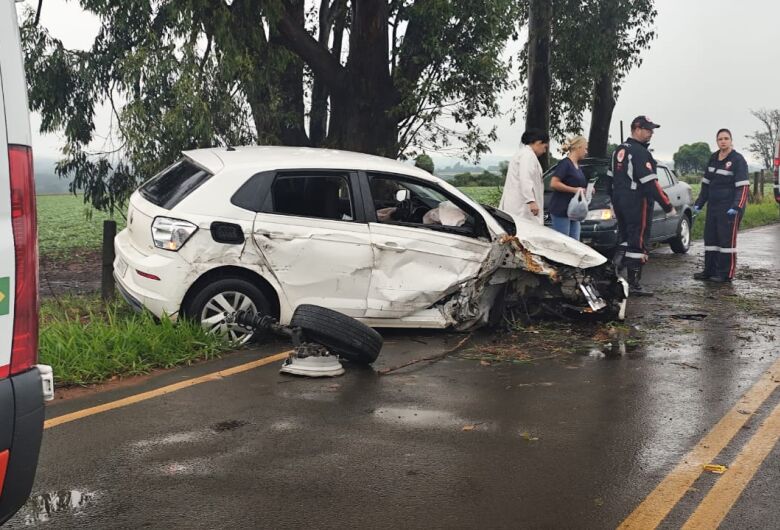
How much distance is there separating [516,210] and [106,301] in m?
4.38

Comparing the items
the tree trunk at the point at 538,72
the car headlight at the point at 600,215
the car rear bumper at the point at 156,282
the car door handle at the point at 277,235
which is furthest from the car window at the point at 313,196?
the tree trunk at the point at 538,72

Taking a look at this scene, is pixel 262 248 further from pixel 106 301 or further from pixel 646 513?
pixel 646 513

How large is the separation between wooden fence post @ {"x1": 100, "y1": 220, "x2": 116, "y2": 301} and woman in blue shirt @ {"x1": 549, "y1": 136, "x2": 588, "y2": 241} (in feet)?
15.5

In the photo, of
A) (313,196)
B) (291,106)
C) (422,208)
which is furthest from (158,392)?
(291,106)

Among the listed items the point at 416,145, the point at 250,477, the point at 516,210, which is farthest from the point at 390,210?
the point at 416,145

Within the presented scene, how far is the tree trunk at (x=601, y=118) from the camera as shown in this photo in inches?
882

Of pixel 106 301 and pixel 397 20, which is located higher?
pixel 397 20

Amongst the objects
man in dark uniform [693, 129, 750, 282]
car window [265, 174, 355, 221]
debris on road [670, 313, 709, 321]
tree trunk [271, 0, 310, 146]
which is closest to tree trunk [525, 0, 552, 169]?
tree trunk [271, 0, 310, 146]

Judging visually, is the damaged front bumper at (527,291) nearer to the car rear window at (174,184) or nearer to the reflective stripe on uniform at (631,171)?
A: the car rear window at (174,184)

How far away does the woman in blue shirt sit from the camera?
10.5m

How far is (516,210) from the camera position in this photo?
1004cm

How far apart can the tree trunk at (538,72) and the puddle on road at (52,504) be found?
15.1 metres

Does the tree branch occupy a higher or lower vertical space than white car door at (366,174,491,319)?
higher

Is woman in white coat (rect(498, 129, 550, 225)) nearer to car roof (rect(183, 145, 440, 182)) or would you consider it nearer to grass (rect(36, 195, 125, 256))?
car roof (rect(183, 145, 440, 182))
